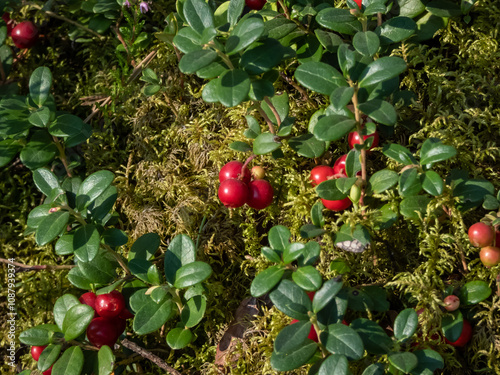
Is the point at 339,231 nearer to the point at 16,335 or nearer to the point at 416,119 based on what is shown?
the point at 416,119

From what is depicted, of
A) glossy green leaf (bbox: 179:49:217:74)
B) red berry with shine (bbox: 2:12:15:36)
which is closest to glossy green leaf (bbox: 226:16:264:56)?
glossy green leaf (bbox: 179:49:217:74)

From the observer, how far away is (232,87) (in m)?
1.80

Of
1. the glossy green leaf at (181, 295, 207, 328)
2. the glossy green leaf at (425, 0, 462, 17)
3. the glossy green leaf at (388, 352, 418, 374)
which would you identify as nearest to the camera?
the glossy green leaf at (388, 352, 418, 374)

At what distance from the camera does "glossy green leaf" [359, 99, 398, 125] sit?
1.74 meters

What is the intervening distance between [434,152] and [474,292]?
0.55 metres

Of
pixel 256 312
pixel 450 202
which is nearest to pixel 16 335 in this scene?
pixel 256 312

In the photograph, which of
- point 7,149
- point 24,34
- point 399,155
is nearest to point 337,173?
point 399,155

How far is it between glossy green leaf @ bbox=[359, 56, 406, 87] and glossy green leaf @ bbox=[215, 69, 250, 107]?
0.43 m

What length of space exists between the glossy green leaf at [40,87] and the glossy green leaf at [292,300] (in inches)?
59.7

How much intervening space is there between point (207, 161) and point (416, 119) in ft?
3.38

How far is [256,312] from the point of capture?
85.2 inches

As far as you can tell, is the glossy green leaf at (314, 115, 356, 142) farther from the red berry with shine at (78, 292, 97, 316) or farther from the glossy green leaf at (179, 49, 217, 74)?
the red berry with shine at (78, 292, 97, 316)

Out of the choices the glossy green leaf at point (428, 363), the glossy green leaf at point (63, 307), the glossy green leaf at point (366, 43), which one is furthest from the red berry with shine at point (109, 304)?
the glossy green leaf at point (366, 43)

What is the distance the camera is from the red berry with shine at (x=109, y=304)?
6.52 feet
